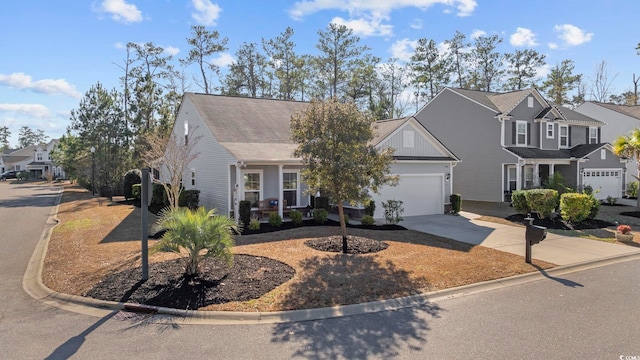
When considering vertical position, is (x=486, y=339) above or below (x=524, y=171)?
below

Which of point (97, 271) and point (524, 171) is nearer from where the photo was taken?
point (97, 271)

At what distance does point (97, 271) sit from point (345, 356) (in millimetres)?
6494

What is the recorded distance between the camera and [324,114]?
10367mm

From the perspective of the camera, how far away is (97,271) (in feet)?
27.7

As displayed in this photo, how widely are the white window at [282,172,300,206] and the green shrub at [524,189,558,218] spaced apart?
33.7 ft

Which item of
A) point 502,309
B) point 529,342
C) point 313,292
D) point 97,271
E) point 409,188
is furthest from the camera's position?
point 409,188

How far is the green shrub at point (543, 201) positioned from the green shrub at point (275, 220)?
10907 mm

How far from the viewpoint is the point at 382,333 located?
5516 mm

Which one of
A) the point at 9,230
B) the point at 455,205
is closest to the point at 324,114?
the point at 455,205

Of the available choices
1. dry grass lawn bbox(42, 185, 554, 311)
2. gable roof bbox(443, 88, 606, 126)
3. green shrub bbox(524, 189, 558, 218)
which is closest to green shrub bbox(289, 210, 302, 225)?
dry grass lawn bbox(42, 185, 554, 311)

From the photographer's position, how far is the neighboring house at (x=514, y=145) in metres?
24.4

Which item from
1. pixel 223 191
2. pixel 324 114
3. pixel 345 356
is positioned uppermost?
pixel 324 114

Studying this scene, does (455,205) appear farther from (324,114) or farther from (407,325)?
(407,325)

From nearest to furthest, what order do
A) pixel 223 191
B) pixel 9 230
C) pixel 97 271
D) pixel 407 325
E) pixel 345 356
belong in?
1. pixel 345 356
2. pixel 407 325
3. pixel 97 271
4. pixel 9 230
5. pixel 223 191
